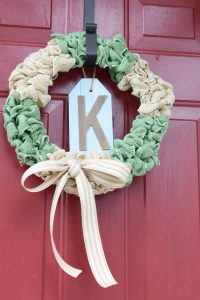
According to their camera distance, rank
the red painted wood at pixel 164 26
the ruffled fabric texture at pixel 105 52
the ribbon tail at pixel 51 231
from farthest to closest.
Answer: the red painted wood at pixel 164 26 < the ruffled fabric texture at pixel 105 52 < the ribbon tail at pixel 51 231

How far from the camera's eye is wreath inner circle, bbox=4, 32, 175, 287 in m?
0.88

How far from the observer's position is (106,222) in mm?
966

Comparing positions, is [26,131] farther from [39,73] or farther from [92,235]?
[92,235]

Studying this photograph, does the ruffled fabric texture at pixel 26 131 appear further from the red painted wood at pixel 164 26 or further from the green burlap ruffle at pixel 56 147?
the red painted wood at pixel 164 26

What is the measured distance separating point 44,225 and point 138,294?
232mm

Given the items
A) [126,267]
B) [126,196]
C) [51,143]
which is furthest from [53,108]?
[126,267]

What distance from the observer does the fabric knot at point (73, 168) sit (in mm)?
875

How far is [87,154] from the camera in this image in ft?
2.98

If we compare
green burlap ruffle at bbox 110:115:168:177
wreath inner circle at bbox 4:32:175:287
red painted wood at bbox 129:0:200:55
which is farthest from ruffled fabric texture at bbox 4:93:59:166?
red painted wood at bbox 129:0:200:55

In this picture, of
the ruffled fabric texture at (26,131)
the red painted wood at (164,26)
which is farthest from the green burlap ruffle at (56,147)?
the red painted wood at (164,26)

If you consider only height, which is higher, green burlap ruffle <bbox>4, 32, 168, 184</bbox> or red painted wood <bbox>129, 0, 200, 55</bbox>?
red painted wood <bbox>129, 0, 200, 55</bbox>

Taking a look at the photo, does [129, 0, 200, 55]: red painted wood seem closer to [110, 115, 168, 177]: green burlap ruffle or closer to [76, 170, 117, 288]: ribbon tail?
[110, 115, 168, 177]: green burlap ruffle

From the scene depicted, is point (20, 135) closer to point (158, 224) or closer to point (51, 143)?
point (51, 143)

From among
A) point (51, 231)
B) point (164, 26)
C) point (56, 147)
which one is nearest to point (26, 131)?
point (56, 147)
